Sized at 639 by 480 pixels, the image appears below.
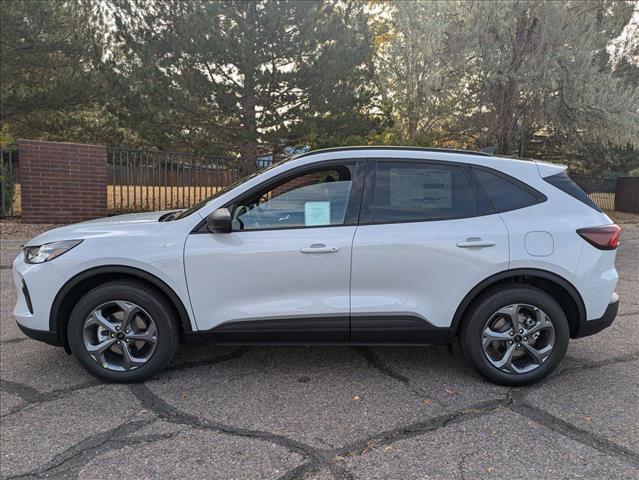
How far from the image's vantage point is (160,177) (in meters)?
11.9

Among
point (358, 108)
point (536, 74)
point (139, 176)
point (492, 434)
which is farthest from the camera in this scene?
point (358, 108)

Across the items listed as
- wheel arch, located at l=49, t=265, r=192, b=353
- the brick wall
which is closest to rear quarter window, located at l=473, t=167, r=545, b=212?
wheel arch, located at l=49, t=265, r=192, b=353

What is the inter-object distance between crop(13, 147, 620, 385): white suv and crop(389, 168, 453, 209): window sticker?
0.01 m

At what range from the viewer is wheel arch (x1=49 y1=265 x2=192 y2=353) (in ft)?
11.2

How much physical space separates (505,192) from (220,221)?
6.75 ft

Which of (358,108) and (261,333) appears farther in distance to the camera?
(358,108)

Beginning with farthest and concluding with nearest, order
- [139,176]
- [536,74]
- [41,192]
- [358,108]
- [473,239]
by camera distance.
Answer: [358,108] → [536,74] → [139,176] → [41,192] → [473,239]

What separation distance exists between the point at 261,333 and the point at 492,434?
1.61 metres

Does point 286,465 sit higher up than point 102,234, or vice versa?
point 102,234

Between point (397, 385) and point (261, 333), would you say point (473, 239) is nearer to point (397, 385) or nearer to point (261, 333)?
point (397, 385)

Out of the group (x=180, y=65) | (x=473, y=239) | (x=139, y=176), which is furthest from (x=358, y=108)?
(x=473, y=239)

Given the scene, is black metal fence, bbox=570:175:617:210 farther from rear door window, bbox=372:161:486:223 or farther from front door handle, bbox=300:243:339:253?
front door handle, bbox=300:243:339:253

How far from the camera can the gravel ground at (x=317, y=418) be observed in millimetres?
2584

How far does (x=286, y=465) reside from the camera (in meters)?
2.58
